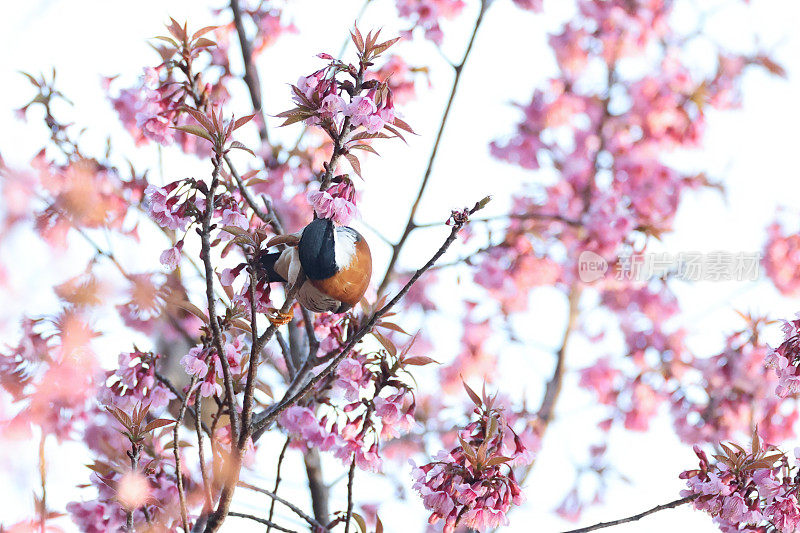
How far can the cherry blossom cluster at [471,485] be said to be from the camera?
5.53 feet

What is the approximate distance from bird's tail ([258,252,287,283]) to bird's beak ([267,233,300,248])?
0.10ft

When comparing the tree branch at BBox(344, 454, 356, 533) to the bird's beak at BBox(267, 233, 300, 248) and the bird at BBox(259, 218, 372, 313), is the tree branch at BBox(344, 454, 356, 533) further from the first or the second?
the bird's beak at BBox(267, 233, 300, 248)

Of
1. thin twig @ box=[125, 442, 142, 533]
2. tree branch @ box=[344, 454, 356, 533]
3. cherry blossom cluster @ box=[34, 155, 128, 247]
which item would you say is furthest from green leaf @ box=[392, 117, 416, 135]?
cherry blossom cluster @ box=[34, 155, 128, 247]

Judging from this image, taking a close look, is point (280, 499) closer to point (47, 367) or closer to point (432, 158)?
point (47, 367)

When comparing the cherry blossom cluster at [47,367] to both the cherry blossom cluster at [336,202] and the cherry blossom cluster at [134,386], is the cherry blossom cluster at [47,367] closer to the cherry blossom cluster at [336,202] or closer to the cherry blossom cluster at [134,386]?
the cherry blossom cluster at [134,386]

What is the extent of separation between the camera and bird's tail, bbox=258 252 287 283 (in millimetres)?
1646

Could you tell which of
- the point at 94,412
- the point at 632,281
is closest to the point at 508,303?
the point at 632,281

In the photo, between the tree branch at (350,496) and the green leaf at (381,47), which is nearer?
the green leaf at (381,47)

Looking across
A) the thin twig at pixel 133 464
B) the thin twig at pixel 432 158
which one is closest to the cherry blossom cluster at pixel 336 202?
the thin twig at pixel 133 464

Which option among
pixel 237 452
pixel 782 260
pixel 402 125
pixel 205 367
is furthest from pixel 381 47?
pixel 782 260

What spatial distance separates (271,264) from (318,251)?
12cm

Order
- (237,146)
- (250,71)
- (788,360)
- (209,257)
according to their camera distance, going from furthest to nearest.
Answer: (250,71)
(788,360)
(237,146)
(209,257)

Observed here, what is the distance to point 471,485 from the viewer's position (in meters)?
1.69

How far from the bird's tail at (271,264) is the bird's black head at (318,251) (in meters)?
0.07
